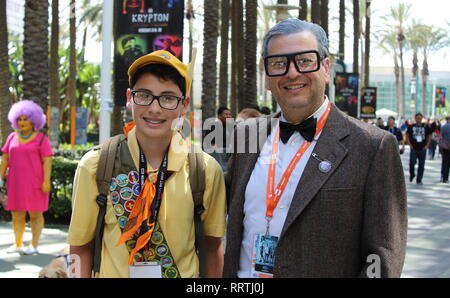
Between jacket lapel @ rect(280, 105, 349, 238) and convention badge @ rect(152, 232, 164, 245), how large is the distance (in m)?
0.60

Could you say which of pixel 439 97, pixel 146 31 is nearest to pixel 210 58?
pixel 146 31

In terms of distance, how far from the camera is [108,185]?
A: 9.27ft

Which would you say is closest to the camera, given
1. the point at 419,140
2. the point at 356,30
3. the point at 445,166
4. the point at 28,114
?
the point at 28,114

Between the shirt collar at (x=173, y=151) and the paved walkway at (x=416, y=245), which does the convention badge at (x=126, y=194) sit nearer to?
the shirt collar at (x=173, y=151)

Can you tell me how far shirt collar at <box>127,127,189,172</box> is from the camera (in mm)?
2918

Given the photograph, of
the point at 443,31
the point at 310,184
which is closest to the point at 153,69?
the point at 310,184

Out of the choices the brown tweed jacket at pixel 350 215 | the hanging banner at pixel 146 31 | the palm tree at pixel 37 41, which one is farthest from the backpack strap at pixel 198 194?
the palm tree at pixel 37 41

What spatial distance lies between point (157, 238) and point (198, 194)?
0.27m

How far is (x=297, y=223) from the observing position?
2512mm

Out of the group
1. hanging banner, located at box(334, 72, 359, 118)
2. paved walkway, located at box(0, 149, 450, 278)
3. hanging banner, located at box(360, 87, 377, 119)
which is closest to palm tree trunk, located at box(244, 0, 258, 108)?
paved walkway, located at box(0, 149, 450, 278)

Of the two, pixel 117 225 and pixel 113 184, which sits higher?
pixel 113 184

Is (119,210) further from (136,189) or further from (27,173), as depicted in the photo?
(27,173)

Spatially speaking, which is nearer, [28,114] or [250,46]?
[28,114]

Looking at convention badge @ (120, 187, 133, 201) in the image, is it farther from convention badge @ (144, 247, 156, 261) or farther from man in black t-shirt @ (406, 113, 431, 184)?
man in black t-shirt @ (406, 113, 431, 184)
